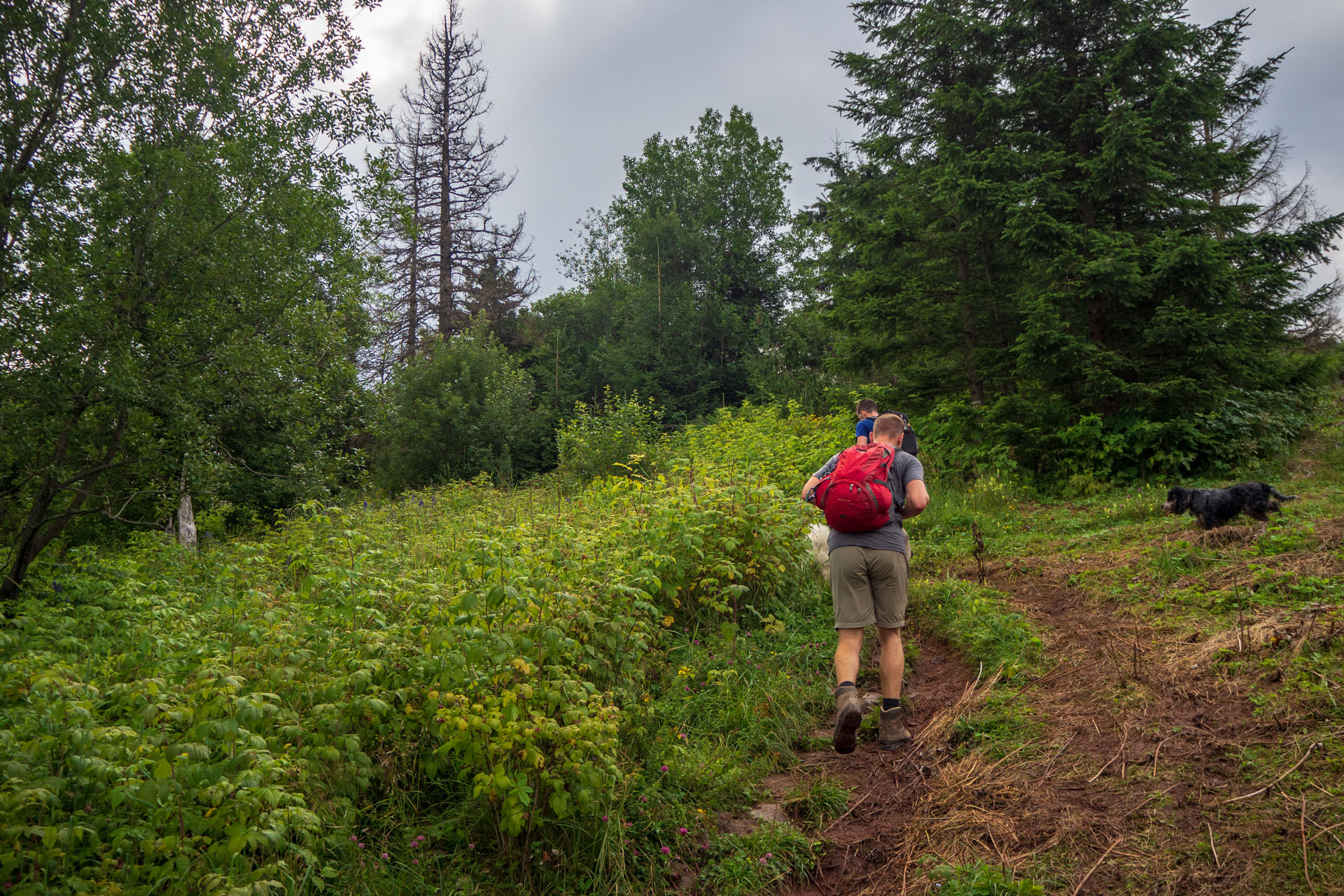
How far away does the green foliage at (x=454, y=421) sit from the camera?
19.4 metres

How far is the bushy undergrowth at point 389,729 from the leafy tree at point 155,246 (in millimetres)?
1590

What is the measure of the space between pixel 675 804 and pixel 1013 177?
1161 centimetres

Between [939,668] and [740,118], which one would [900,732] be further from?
[740,118]

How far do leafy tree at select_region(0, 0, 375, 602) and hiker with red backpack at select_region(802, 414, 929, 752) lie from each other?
5494mm

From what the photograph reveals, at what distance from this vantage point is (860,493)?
4270mm

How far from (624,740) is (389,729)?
1265 millimetres

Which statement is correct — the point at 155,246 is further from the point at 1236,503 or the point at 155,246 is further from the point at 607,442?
the point at 607,442

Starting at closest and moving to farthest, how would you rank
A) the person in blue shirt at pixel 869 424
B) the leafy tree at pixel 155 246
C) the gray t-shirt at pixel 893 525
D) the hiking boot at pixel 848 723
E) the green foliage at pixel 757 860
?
the green foliage at pixel 757 860
the hiking boot at pixel 848 723
the gray t-shirt at pixel 893 525
the leafy tree at pixel 155 246
the person in blue shirt at pixel 869 424

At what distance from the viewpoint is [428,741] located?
3523 mm

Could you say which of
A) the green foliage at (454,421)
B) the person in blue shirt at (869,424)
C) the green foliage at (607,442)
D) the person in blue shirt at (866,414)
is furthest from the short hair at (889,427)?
the green foliage at (454,421)

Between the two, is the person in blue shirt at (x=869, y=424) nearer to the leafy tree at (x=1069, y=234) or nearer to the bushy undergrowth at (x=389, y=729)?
the bushy undergrowth at (x=389, y=729)

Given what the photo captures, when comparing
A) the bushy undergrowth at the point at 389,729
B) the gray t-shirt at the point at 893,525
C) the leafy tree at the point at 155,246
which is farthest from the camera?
the leafy tree at the point at 155,246

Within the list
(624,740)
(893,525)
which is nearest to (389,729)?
(624,740)

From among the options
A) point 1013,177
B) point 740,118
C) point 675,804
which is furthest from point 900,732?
point 740,118
